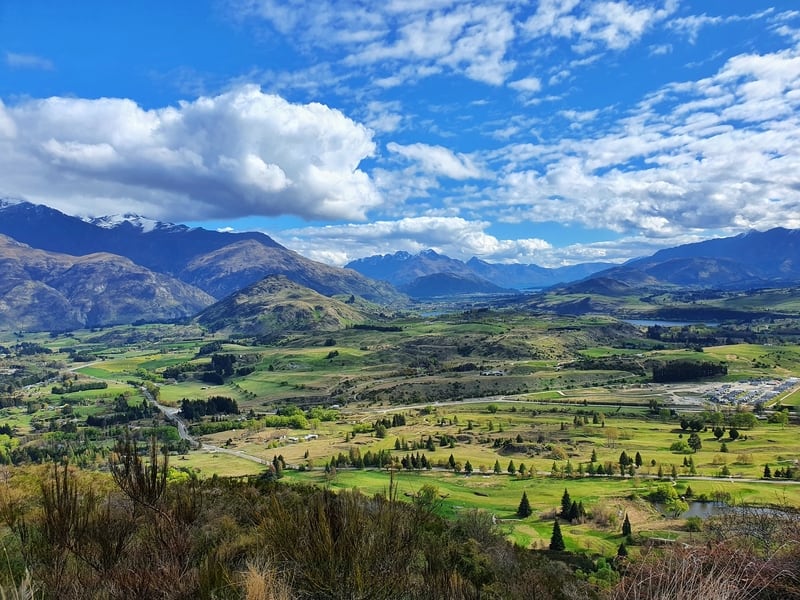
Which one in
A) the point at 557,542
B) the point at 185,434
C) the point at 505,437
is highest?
the point at 557,542

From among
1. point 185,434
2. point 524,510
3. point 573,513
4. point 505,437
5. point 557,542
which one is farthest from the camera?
point 185,434

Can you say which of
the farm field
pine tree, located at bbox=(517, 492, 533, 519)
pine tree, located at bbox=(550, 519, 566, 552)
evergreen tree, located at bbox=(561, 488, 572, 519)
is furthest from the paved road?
pine tree, located at bbox=(550, 519, 566, 552)

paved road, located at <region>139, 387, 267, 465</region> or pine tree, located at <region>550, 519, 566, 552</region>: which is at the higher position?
pine tree, located at <region>550, 519, 566, 552</region>

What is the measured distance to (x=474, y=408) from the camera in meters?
157

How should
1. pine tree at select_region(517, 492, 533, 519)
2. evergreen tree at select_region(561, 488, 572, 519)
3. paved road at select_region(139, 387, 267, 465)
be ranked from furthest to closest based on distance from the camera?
paved road at select_region(139, 387, 267, 465)
pine tree at select_region(517, 492, 533, 519)
evergreen tree at select_region(561, 488, 572, 519)

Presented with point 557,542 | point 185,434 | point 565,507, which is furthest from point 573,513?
point 185,434

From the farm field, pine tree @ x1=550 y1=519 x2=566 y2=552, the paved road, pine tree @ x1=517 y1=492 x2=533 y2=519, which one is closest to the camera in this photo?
pine tree @ x1=550 y1=519 x2=566 y2=552

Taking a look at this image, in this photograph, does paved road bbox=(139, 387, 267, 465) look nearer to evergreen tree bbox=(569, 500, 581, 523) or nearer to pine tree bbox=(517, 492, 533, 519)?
pine tree bbox=(517, 492, 533, 519)

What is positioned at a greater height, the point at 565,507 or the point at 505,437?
the point at 565,507

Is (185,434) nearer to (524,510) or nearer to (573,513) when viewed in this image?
(524,510)

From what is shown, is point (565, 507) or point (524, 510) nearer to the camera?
point (565, 507)

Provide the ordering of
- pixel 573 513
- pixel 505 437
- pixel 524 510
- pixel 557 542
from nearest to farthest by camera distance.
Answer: pixel 557 542 → pixel 573 513 → pixel 524 510 → pixel 505 437

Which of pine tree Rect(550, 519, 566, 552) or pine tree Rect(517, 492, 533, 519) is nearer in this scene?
pine tree Rect(550, 519, 566, 552)

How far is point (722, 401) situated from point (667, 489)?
3743 inches
